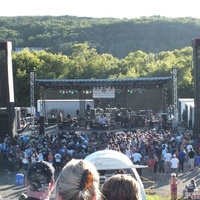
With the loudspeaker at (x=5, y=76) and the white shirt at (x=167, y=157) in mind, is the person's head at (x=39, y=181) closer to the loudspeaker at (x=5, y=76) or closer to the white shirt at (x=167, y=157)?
the white shirt at (x=167, y=157)

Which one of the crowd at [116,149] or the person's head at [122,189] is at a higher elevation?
the person's head at [122,189]

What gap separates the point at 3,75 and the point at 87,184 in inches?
987

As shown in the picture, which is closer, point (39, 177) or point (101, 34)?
point (39, 177)

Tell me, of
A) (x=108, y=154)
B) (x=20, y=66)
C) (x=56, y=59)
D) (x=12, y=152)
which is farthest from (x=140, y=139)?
(x=56, y=59)

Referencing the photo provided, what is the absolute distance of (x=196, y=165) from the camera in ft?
65.6

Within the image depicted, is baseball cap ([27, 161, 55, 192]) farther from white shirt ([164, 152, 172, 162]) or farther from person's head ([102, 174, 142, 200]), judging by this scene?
white shirt ([164, 152, 172, 162])

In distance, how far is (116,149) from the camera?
20016 mm

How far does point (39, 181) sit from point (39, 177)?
2 cm

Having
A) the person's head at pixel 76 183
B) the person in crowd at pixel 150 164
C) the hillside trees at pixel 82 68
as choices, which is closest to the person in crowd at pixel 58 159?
the person in crowd at pixel 150 164

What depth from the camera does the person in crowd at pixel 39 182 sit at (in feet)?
11.3

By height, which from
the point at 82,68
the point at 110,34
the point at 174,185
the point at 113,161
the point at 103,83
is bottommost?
A: the point at 174,185

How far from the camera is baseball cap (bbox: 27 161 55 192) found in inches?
136

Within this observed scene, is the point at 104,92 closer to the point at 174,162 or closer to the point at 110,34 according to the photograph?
the point at 174,162

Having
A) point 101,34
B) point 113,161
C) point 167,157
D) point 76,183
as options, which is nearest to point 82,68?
point 167,157
